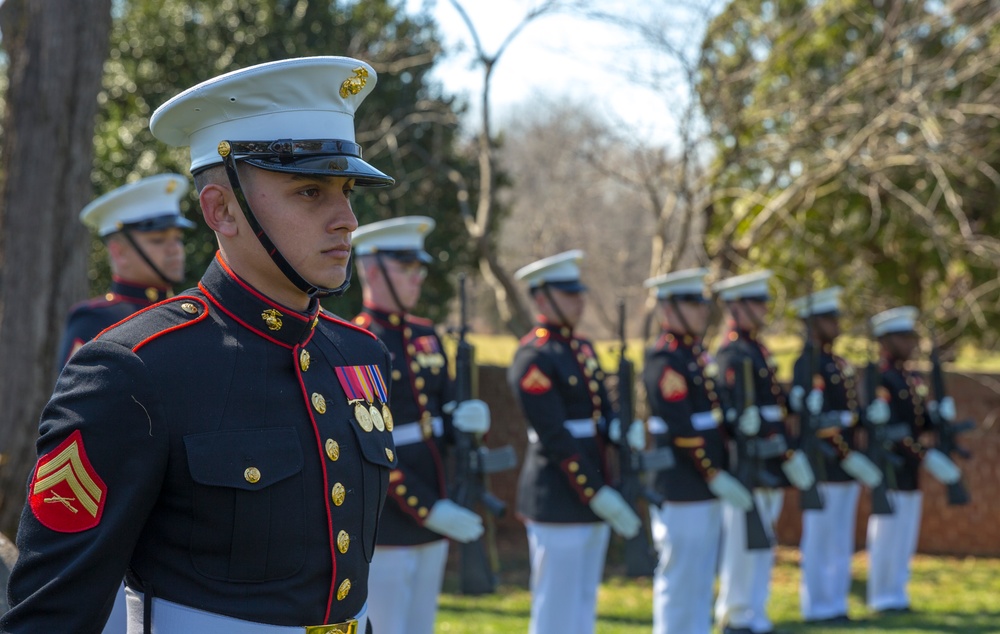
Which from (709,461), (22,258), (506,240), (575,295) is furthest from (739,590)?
(506,240)

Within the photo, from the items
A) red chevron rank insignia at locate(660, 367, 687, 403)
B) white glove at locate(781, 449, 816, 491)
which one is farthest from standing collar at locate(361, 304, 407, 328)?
white glove at locate(781, 449, 816, 491)

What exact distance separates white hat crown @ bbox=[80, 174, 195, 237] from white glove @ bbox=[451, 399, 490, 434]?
1.54 metres

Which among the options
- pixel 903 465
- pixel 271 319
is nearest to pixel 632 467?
pixel 903 465

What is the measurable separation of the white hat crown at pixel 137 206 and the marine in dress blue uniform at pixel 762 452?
391 centimetres

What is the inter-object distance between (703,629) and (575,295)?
233 centimetres

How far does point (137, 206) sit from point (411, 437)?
1.64m

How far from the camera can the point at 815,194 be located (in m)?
10.3

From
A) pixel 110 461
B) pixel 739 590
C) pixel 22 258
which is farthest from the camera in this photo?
pixel 739 590

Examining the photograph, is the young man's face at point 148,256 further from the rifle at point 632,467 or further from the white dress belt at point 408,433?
the rifle at point 632,467

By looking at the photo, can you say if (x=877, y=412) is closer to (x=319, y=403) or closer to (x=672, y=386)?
(x=672, y=386)

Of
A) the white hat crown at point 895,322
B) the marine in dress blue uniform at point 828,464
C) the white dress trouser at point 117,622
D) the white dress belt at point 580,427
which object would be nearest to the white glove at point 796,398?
the marine in dress blue uniform at point 828,464

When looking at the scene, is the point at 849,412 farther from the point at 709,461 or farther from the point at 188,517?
the point at 188,517

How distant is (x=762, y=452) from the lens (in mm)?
7258

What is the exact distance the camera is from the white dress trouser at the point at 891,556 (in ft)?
27.6
